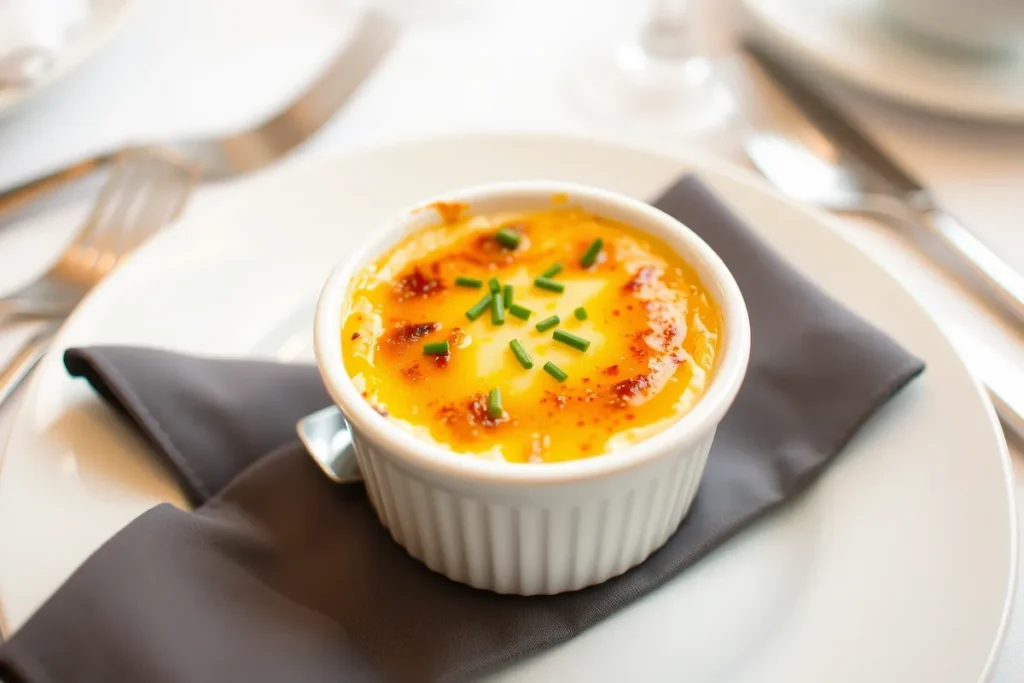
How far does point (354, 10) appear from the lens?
7.59ft

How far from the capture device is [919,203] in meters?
1.61

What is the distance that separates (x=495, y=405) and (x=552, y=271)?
263 millimetres

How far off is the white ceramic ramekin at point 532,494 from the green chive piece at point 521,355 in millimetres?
164

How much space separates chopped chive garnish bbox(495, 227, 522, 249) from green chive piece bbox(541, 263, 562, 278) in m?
0.07

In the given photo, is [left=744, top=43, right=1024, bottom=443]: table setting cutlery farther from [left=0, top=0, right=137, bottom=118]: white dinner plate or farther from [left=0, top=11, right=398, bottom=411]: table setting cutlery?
[left=0, top=0, right=137, bottom=118]: white dinner plate

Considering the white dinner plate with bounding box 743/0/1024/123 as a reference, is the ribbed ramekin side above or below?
below

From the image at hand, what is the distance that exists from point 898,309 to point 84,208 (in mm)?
1494

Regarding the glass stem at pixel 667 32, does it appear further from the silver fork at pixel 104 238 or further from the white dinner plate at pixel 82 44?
the white dinner plate at pixel 82 44

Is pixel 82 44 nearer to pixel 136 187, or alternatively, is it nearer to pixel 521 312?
pixel 136 187

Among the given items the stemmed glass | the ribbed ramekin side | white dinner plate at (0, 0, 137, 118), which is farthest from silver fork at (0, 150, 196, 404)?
the stemmed glass

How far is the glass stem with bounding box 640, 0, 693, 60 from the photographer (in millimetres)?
2043

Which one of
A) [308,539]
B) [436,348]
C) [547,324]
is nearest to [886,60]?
[547,324]

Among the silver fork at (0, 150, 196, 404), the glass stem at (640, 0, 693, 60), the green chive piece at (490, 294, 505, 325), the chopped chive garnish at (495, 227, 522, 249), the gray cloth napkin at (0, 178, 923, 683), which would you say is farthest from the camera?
the glass stem at (640, 0, 693, 60)

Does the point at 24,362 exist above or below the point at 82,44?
below
